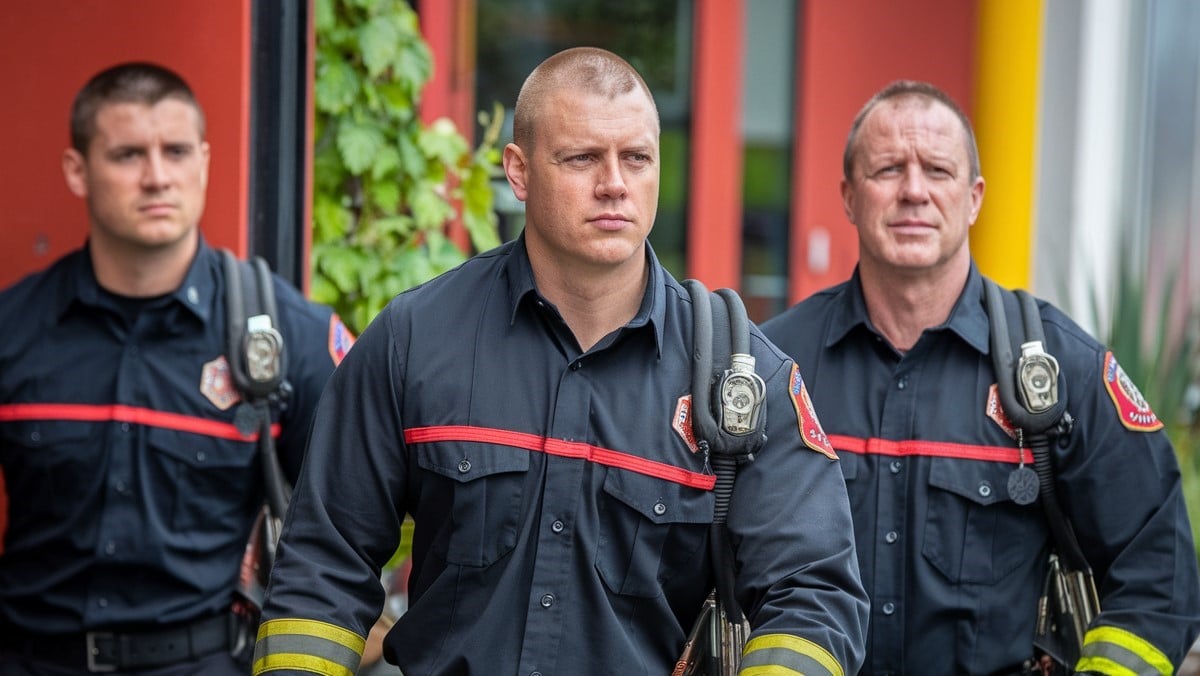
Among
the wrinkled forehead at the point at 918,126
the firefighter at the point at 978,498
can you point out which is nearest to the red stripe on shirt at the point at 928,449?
the firefighter at the point at 978,498

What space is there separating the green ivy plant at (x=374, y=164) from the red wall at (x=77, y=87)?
2.59 feet

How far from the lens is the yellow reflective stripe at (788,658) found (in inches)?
98.3

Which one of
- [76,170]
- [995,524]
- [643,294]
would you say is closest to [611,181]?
[643,294]

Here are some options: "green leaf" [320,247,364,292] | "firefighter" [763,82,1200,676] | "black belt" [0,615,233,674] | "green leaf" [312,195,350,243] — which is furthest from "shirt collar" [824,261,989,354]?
"green leaf" [312,195,350,243]

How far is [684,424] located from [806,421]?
23cm

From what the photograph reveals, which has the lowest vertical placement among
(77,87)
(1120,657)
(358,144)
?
(1120,657)

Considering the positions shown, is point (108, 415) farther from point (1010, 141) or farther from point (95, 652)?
point (1010, 141)

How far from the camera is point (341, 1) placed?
5.03m

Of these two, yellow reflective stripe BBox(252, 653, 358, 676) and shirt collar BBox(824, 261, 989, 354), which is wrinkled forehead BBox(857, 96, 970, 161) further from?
yellow reflective stripe BBox(252, 653, 358, 676)

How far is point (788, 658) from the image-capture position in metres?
2.50

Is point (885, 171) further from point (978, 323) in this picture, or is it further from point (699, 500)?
point (699, 500)

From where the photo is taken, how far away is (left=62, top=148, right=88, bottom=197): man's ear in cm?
389

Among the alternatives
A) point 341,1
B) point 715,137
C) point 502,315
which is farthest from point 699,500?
point 715,137

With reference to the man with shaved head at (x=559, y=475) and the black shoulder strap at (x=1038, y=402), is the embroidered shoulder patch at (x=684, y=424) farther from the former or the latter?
the black shoulder strap at (x=1038, y=402)
